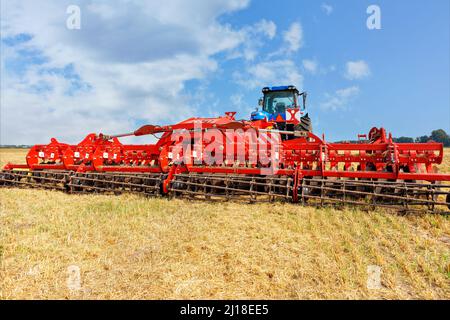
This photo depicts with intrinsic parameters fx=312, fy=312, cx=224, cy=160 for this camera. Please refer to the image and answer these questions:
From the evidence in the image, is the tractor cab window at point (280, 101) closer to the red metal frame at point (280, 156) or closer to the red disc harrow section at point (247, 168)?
the red metal frame at point (280, 156)

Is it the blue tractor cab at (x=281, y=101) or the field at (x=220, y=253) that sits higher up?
the blue tractor cab at (x=281, y=101)

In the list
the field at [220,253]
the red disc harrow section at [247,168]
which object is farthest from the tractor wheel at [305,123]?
the field at [220,253]

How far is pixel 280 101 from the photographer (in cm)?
1137

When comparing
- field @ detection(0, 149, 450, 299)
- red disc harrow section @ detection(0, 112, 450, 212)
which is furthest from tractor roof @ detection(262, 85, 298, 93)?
field @ detection(0, 149, 450, 299)

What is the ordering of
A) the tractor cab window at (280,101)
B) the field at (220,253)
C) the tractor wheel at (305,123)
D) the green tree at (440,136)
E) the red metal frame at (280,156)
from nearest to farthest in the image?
the field at (220,253) < the red metal frame at (280,156) < the tractor wheel at (305,123) < the tractor cab window at (280,101) < the green tree at (440,136)

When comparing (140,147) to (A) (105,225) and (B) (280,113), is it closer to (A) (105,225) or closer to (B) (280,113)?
(A) (105,225)

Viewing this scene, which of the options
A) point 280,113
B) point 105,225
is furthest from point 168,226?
point 280,113

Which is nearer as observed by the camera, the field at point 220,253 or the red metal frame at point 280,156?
the field at point 220,253

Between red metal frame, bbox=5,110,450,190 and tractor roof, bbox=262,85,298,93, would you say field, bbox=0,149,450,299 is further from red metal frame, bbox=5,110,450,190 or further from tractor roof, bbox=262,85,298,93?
tractor roof, bbox=262,85,298,93

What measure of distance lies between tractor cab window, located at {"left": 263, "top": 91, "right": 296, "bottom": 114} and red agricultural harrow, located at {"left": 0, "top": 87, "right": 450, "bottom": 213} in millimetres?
1532

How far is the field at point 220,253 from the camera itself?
294cm

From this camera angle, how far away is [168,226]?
16.2 ft

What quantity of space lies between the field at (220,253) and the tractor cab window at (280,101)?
5989mm
